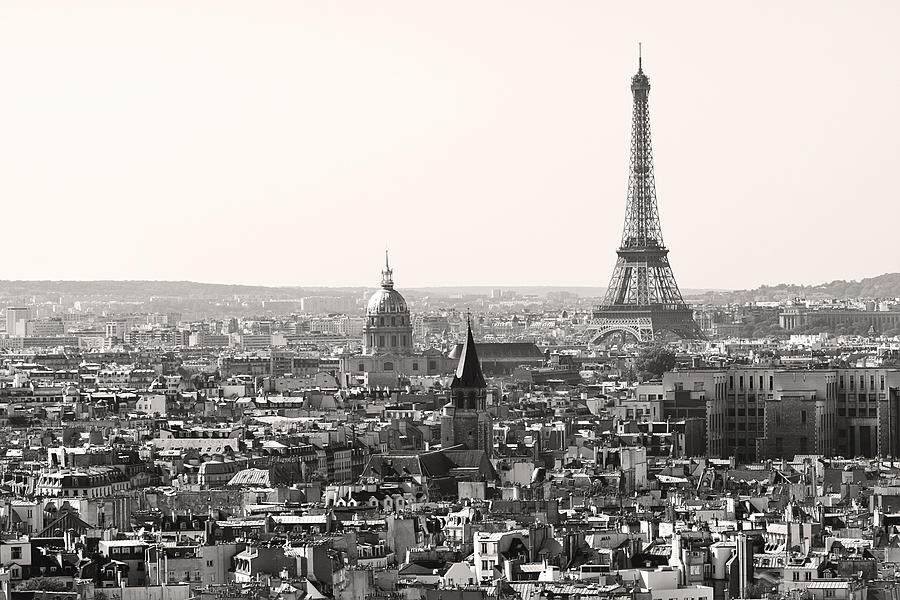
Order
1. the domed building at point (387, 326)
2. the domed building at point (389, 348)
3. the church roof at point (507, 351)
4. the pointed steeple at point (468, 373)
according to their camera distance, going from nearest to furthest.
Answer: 1. the pointed steeple at point (468, 373)
2. the domed building at point (389, 348)
3. the domed building at point (387, 326)
4. the church roof at point (507, 351)

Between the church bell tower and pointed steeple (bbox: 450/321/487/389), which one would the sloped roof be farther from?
pointed steeple (bbox: 450/321/487/389)

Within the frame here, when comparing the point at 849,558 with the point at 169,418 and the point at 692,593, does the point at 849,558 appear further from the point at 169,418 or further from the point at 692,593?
the point at 169,418

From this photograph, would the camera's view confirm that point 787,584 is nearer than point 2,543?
Yes

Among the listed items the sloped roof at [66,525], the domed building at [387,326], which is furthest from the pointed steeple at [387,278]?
the sloped roof at [66,525]

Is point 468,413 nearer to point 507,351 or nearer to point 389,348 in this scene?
point 389,348

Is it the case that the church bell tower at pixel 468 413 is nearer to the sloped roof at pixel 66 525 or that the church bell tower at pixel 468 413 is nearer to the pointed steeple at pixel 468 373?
the pointed steeple at pixel 468 373

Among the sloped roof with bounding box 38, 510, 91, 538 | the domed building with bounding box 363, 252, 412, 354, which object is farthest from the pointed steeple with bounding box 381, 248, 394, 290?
the sloped roof with bounding box 38, 510, 91, 538

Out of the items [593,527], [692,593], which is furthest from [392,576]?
[593,527]

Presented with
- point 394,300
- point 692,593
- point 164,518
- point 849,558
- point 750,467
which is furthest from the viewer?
point 394,300
